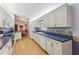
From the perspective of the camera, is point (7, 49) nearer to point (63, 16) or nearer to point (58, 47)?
point (58, 47)

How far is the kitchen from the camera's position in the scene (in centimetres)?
196

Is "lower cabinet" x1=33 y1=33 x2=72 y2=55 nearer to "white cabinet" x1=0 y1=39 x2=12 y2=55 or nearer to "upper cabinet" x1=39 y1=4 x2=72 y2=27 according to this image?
"upper cabinet" x1=39 y1=4 x2=72 y2=27

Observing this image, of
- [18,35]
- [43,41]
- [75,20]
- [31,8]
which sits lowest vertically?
[43,41]

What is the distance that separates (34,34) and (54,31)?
1.17ft

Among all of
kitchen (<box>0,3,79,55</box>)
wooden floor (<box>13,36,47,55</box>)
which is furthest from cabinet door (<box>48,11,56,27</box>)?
wooden floor (<box>13,36,47,55</box>)

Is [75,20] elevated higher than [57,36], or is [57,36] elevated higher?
[75,20]

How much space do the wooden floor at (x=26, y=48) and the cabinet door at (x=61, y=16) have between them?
546 mm

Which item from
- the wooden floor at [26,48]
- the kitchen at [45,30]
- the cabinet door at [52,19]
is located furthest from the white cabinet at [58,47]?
the cabinet door at [52,19]

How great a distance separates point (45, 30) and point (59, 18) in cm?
32

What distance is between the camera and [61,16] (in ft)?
6.54

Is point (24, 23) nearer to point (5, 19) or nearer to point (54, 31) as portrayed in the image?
point (5, 19)

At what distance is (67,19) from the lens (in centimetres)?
195

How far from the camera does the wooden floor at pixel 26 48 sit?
2002mm

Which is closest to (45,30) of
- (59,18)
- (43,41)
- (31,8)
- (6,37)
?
(43,41)
